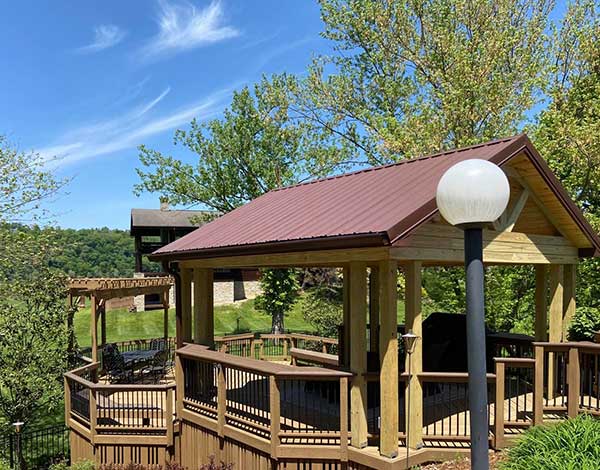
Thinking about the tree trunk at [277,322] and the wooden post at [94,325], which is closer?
the wooden post at [94,325]

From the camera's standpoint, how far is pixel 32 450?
34.4 ft

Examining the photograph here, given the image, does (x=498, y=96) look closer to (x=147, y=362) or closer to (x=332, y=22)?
(x=332, y=22)

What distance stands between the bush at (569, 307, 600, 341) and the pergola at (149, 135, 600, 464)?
0.22 m

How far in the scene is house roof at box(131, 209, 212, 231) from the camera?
34.3 m

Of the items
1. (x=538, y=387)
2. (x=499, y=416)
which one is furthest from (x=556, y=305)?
(x=499, y=416)

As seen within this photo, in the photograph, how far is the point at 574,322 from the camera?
816 centimetres

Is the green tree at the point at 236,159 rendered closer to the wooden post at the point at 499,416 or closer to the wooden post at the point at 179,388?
the wooden post at the point at 179,388

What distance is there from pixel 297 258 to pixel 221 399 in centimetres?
A: 237

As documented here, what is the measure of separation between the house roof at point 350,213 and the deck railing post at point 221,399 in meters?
1.78

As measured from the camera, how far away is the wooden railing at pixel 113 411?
761 cm

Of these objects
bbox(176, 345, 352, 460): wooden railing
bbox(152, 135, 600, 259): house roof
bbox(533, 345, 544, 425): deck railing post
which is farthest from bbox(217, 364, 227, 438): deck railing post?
bbox(533, 345, 544, 425): deck railing post

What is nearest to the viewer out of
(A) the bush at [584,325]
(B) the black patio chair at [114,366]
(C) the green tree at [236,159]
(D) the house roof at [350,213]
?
(D) the house roof at [350,213]

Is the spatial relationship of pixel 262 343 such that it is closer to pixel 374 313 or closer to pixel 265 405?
pixel 374 313

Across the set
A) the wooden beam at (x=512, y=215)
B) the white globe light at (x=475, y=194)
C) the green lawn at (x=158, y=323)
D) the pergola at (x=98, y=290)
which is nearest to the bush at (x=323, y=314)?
the green lawn at (x=158, y=323)
